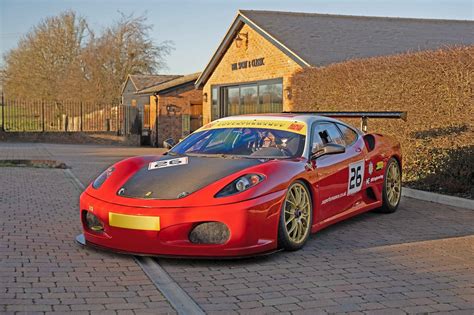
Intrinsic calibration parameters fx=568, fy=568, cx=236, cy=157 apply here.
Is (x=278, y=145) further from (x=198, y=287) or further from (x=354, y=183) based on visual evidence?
(x=198, y=287)

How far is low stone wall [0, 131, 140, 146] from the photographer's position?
2827cm

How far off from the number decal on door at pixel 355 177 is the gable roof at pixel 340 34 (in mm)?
9312

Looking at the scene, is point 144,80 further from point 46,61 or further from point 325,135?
point 325,135

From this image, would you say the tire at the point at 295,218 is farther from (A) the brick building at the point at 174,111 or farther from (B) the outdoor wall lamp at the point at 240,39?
(A) the brick building at the point at 174,111

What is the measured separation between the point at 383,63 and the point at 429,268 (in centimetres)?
678

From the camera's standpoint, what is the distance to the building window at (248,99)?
1845 cm

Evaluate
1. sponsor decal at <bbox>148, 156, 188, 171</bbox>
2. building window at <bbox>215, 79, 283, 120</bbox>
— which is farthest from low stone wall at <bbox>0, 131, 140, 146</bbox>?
sponsor decal at <bbox>148, 156, 188, 171</bbox>

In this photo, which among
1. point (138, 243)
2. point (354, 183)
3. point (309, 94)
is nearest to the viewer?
point (138, 243)

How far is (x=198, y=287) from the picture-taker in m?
4.42

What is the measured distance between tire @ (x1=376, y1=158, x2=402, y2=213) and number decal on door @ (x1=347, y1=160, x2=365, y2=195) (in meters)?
0.78

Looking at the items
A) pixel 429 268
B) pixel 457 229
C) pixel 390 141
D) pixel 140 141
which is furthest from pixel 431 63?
pixel 140 141

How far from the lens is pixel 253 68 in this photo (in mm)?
19922

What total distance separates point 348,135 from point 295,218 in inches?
80.3

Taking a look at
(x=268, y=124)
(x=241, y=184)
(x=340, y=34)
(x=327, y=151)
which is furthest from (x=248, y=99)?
(x=241, y=184)
